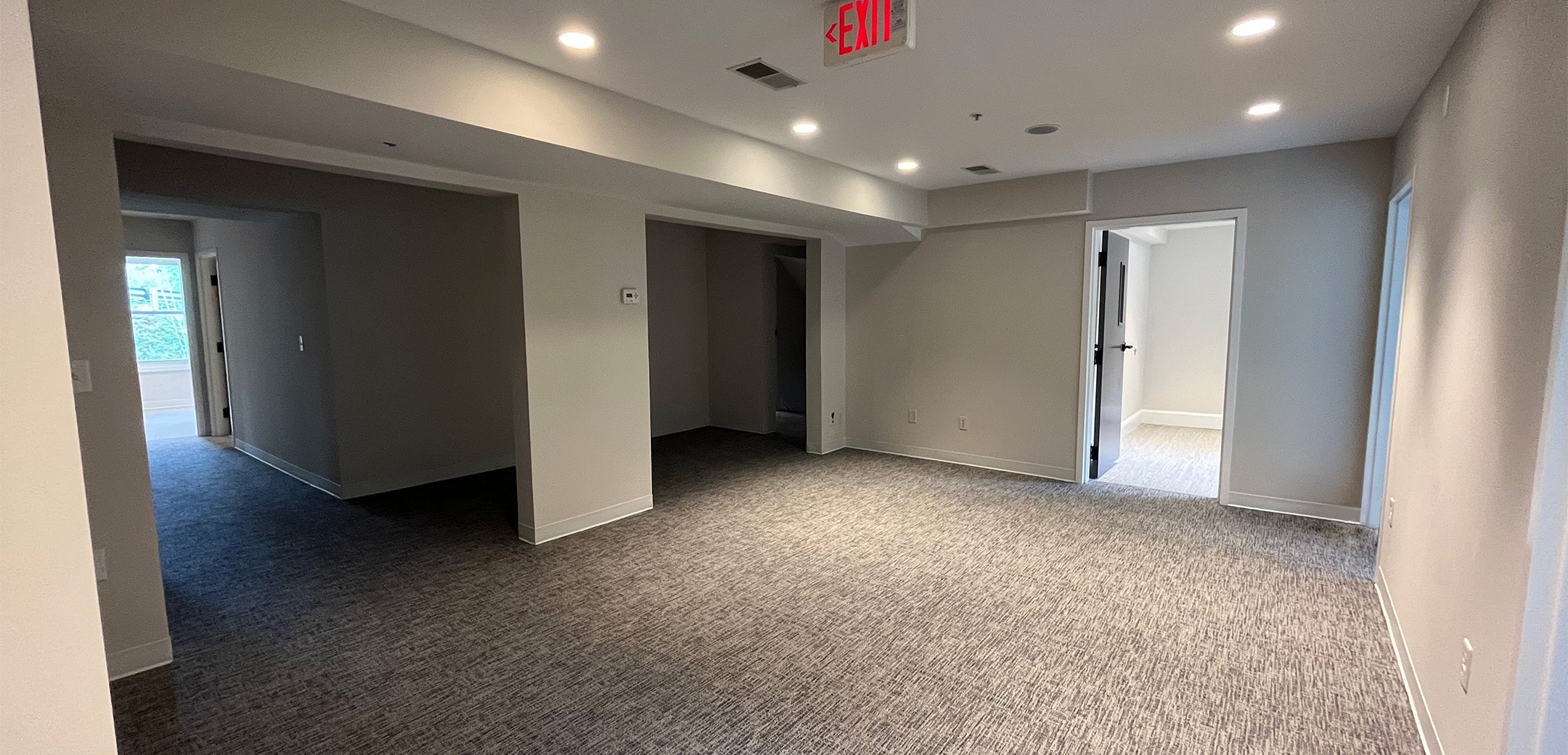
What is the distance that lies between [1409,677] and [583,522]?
407 cm

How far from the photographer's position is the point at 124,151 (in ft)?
12.7

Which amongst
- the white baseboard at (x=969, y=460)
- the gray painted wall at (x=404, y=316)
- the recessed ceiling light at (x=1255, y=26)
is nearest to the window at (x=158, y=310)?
the gray painted wall at (x=404, y=316)

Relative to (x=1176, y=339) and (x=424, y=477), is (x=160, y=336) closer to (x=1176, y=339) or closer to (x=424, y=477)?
(x=424, y=477)

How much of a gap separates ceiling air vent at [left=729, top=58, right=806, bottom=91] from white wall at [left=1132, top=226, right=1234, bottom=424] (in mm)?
6513

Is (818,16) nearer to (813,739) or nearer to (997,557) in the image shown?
(813,739)

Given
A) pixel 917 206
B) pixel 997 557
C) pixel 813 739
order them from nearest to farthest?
pixel 813 739
pixel 997 557
pixel 917 206

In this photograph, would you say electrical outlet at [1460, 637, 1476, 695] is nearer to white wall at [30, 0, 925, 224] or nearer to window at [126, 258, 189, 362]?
white wall at [30, 0, 925, 224]

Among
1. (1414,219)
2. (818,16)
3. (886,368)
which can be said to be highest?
(818,16)

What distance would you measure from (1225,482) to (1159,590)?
1.94 metres

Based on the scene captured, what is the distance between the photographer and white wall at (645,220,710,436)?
736 cm

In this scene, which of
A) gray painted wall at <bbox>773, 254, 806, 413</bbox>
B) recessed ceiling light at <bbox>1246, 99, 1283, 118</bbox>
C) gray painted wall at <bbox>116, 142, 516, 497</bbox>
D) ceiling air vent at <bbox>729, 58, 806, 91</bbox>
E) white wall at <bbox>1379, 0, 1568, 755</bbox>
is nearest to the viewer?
white wall at <bbox>1379, 0, 1568, 755</bbox>

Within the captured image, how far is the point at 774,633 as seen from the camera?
2.95 meters

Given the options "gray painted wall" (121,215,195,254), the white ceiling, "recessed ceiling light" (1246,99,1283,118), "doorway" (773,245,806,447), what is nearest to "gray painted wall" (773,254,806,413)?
"doorway" (773,245,806,447)

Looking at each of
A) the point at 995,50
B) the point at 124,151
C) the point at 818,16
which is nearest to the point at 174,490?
the point at 124,151
